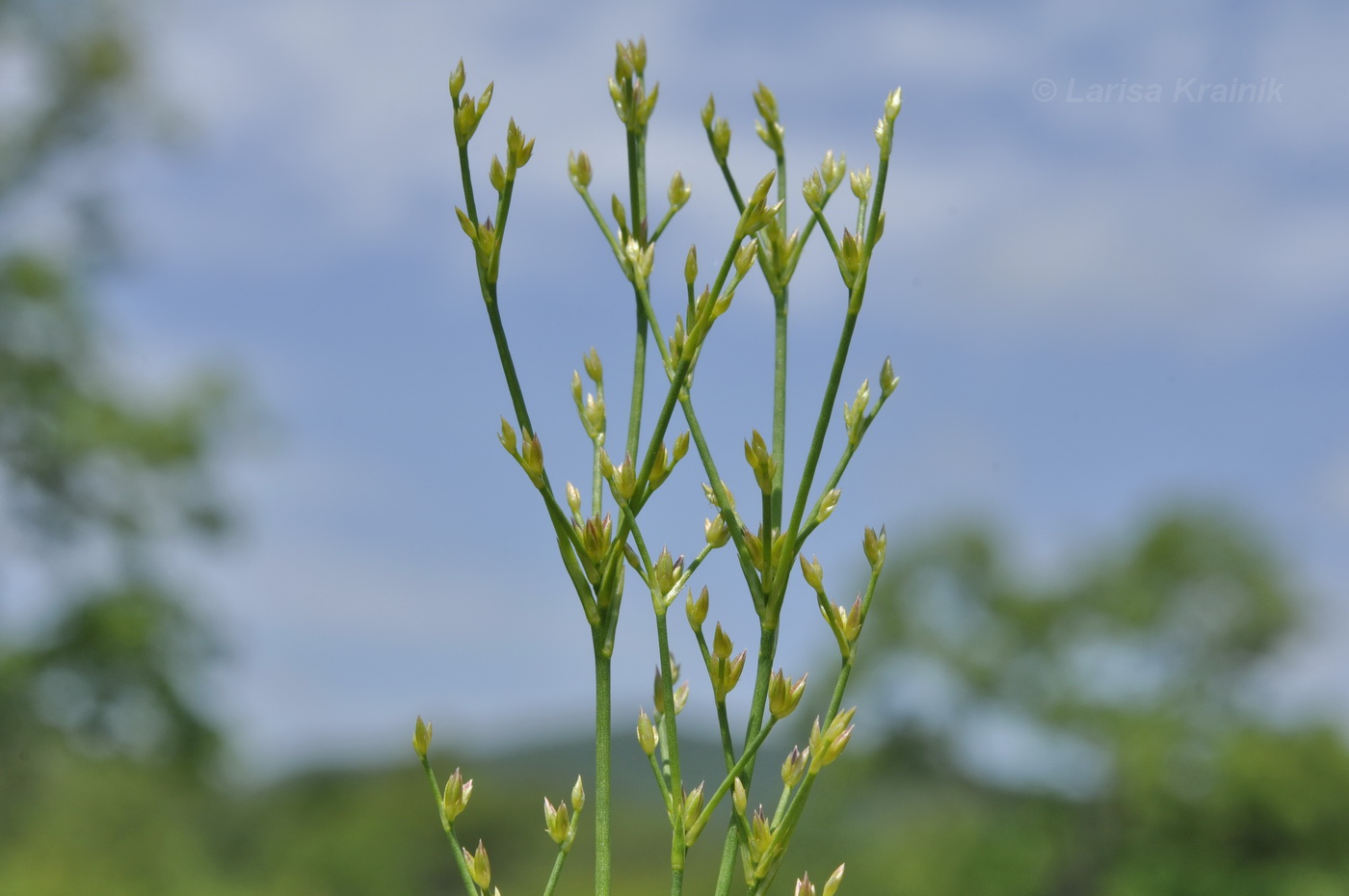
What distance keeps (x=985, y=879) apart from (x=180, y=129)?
18673 millimetres

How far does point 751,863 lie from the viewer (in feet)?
3.55

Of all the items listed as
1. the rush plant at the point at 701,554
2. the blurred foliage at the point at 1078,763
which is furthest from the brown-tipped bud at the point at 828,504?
the blurred foliage at the point at 1078,763

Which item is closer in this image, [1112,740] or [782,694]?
[782,694]

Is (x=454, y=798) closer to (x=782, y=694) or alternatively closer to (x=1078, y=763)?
(x=782, y=694)

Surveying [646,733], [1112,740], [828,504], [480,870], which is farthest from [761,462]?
[1112,740]

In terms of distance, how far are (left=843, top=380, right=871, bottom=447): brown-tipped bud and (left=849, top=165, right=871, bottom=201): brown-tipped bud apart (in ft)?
0.59

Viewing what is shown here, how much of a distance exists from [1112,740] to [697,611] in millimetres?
23648

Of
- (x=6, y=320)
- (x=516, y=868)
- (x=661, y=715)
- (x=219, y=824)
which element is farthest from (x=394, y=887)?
(x=661, y=715)

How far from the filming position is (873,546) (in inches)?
45.6

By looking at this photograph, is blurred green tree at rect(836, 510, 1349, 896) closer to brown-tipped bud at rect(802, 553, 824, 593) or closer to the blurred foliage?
the blurred foliage

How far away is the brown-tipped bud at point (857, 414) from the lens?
1.17 m

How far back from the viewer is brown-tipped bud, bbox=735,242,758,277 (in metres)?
1.12

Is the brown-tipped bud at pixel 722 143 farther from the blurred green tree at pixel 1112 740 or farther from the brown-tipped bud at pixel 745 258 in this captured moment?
the blurred green tree at pixel 1112 740

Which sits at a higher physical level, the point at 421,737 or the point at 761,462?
the point at 761,462
